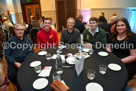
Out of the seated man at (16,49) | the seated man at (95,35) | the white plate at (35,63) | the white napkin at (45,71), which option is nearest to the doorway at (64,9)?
the seated man at (95,35)

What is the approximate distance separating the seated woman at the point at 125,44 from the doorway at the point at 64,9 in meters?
4.83

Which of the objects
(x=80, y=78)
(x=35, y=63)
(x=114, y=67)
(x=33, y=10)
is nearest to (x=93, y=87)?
(x=80, y=78)

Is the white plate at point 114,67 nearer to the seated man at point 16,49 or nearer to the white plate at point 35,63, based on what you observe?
the white plate at point 35,63

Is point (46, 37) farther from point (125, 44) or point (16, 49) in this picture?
point (125, 44)

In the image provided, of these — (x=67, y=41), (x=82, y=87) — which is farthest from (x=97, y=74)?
(x=67, y=41)

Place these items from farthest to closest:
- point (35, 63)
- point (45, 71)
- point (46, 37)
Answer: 1. point (46, 37)
2. point (35, 63)
3. point (45, 71)

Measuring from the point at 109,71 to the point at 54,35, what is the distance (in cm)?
168

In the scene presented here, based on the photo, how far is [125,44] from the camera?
1677mm

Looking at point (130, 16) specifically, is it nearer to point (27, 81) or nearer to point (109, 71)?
point (109, 71)

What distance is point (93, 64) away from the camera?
1309mm

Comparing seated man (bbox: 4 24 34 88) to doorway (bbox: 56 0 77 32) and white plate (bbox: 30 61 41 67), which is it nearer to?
white plate (bbox: 30 61 41 67)

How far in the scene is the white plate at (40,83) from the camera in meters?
0.94

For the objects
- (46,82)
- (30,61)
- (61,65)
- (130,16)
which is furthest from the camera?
(130,16)

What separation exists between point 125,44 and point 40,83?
1528mm
